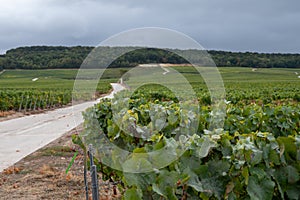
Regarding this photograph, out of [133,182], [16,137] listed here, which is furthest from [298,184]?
[16,137]

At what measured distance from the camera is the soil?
22.3 feet

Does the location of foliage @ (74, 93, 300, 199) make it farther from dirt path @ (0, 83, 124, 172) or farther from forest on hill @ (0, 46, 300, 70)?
forest on hill @ (0, 46, 300, 70)

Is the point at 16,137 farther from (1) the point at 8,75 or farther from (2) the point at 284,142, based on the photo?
(1) the point at 8,75

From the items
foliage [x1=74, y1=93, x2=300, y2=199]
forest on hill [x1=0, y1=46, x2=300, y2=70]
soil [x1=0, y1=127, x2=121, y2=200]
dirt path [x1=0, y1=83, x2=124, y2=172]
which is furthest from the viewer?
forest on hill [x1=0, y1=46, x2=300, y2=70]

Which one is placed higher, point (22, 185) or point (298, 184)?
point (298, 184)

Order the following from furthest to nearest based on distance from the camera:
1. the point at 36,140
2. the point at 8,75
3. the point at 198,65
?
the point at 8,75
the point at 36,140
the point at 198,65

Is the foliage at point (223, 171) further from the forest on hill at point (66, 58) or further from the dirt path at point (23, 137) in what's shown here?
the forest on hill at point (66, 58)

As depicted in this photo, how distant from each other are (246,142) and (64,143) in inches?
394

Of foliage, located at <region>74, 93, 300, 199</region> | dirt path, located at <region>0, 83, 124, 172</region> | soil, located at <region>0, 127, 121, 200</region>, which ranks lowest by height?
dirt path, located at <region>0, 83, 124, 172</region>

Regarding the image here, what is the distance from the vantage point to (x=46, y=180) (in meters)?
7.83

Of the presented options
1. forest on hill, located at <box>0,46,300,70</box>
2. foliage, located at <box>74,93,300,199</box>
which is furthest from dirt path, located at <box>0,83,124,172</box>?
forest on hill, located at <box>0,46,300,70</box>

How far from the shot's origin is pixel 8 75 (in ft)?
317

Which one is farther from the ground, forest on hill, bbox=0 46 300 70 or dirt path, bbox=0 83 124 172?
forest on hill, bbox=0 46 300 70

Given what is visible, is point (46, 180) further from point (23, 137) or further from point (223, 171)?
point (23, 137)
